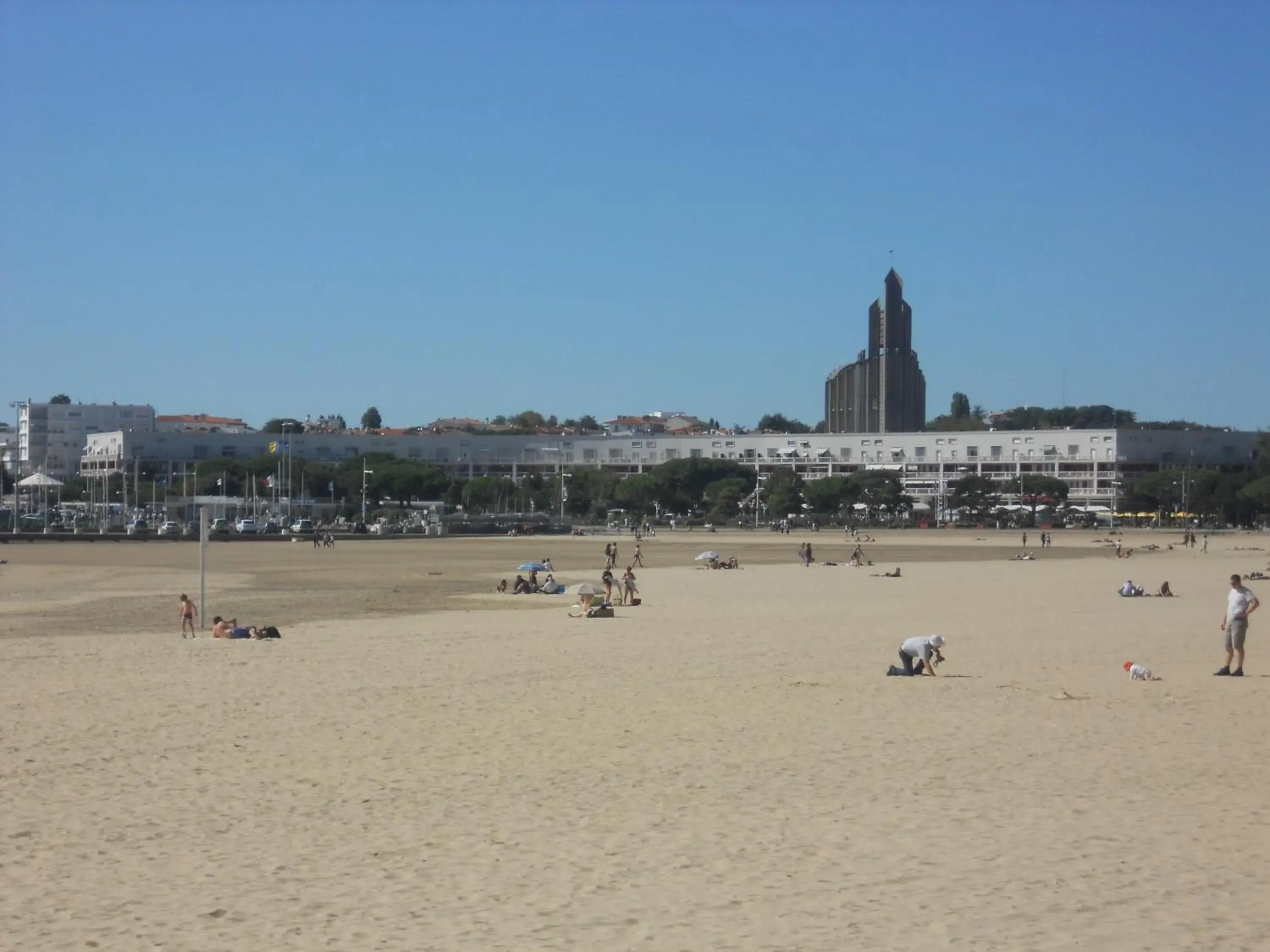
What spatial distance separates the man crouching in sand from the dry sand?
1.51ft

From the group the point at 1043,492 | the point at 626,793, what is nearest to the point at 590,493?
the point at 1043,492

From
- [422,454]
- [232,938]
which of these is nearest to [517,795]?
[232,938]

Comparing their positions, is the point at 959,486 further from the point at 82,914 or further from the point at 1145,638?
the point at 82,914

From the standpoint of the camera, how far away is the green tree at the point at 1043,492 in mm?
127125

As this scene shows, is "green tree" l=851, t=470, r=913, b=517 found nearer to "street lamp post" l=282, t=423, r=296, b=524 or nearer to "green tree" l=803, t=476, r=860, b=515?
"green tree" l=803, t=476, r=860, b=515

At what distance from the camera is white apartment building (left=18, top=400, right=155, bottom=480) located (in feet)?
588

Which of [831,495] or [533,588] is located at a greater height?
[831,495]

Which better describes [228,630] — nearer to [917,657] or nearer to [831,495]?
[917,657]

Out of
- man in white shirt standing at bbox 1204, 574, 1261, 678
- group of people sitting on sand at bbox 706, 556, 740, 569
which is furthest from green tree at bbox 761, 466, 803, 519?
man in white shirt standing at bbox 1204, 574, 1261, 678

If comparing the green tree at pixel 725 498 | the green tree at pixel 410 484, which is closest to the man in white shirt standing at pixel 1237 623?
the green tree at pixel 725 498

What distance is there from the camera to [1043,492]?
129 metres

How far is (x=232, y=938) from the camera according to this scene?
21.8ft

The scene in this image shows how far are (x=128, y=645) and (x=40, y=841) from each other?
11.3 m

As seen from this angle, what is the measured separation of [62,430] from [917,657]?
183m
